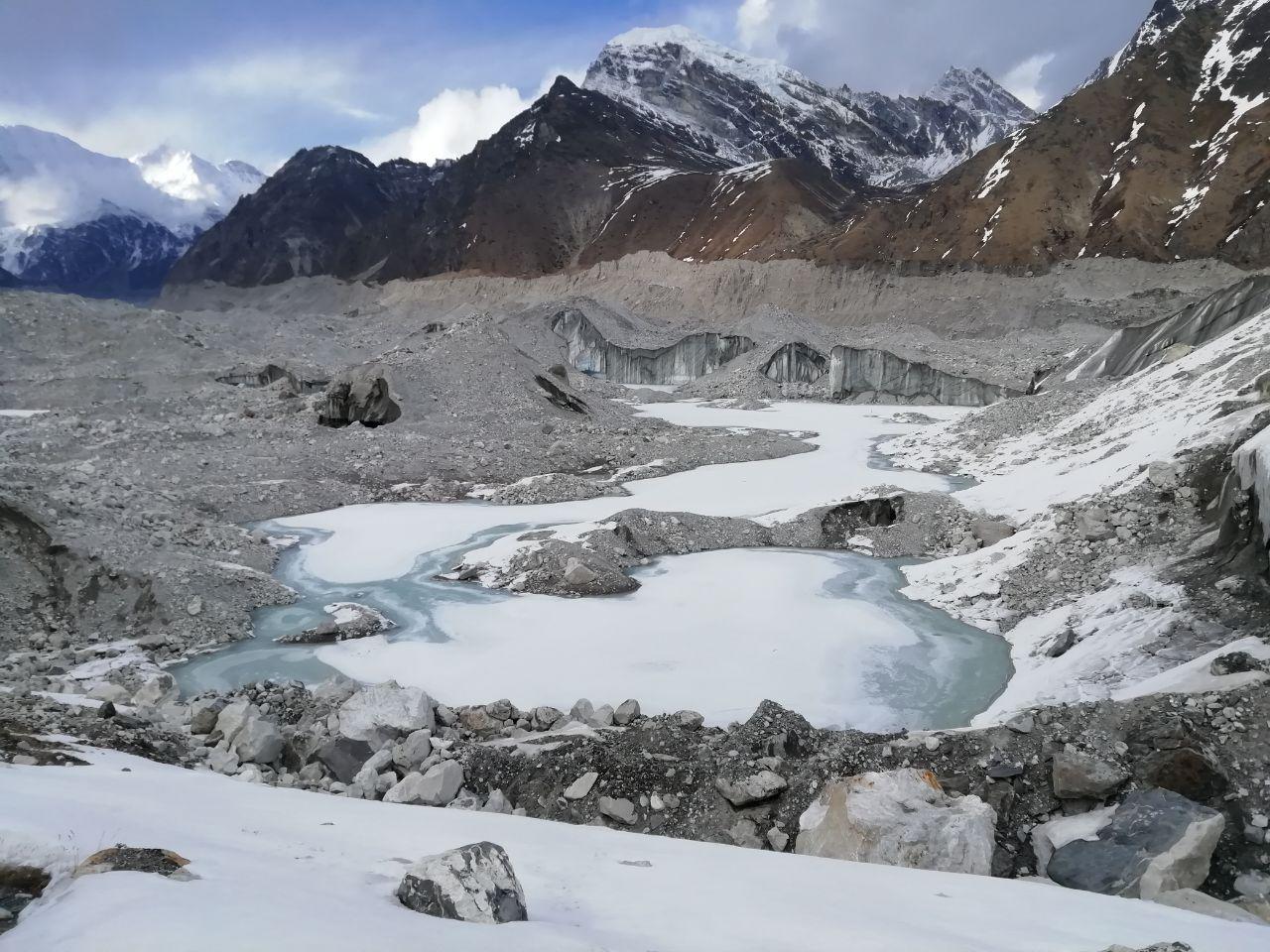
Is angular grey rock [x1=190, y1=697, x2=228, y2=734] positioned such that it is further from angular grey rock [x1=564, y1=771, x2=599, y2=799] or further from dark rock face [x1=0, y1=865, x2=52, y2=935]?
dark rock face [x1=0, y1=865, x2=52, y2=935]

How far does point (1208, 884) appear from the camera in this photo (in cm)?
499

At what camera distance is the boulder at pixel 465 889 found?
3293 mm

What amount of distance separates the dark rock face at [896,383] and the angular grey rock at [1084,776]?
3382 centimetres

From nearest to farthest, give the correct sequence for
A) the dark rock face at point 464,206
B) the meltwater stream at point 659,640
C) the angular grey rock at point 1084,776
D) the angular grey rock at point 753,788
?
the angular grey rock at point 1084,776 < the angular grey rock at point 753,788 < the meltwater stream at point 659,640 < the dark rock face at point 464,206

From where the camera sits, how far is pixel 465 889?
336 centimetres

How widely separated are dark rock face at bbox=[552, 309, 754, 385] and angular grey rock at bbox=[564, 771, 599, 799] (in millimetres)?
42072

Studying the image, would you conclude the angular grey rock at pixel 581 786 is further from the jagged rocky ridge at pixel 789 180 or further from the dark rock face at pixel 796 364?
the jagged rocky ridge at pixel 789 180

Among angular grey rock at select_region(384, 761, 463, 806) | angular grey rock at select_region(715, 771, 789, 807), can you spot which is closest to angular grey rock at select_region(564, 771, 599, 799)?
angular grey rock at select_region(384, 761, 463, 806)

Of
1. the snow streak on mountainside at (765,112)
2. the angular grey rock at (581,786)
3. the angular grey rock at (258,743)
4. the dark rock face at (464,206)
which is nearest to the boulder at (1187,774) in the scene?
the angular grey rock at (581,786)

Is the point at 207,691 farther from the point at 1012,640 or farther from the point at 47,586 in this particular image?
the point at 1012,640

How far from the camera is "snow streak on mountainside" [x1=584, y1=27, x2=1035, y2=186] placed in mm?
126938

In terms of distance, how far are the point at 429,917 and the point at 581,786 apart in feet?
11.7

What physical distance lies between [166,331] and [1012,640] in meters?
39.3

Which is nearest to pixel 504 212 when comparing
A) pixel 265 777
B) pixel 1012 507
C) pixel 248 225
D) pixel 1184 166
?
pixel 248 225
